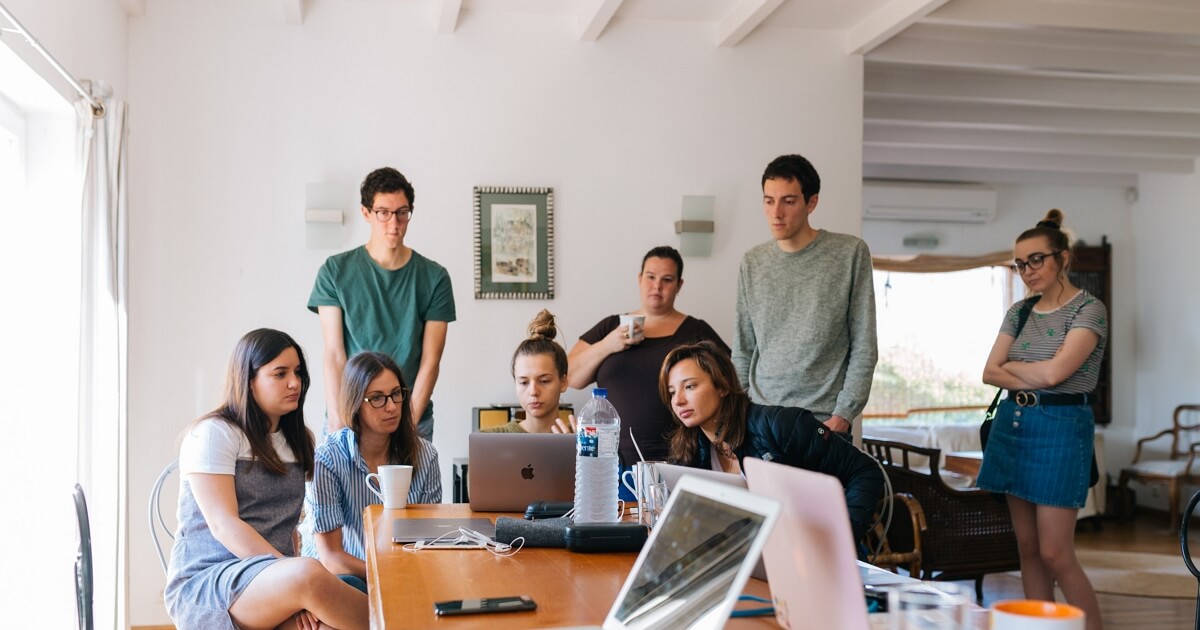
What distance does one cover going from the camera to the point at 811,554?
1.22m

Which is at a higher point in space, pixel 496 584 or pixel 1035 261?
pixel 1035 261

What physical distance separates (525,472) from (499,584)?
82 centimetres

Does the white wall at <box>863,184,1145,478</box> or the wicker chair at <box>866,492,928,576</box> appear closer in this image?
the wicker chair at <box>866,492,928,576</box>

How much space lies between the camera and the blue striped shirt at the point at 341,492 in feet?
8.75

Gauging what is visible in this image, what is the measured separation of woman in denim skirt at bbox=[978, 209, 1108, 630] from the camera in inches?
137

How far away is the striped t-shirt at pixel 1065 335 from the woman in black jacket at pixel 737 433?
4.66 ft

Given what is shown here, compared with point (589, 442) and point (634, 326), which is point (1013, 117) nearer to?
point (634, 326)

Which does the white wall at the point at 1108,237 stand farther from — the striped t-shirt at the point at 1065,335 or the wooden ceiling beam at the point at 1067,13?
the striped t-shirt at the point at 1065,335

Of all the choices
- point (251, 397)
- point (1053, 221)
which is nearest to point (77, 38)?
point (251, 397)

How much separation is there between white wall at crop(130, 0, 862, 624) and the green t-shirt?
2.56ft

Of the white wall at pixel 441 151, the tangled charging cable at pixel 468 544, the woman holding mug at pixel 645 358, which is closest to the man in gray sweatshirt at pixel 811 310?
the woman holding mug at pixel 645 358

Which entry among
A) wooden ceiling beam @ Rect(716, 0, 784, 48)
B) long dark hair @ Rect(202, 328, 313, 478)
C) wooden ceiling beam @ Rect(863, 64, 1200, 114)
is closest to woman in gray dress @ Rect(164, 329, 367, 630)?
long dark hair @ Rect(202, 328, 313, 478)

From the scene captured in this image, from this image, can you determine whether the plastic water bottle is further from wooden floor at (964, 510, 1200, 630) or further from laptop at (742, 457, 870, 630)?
wooden floor at (964, 510, 1200, 630)

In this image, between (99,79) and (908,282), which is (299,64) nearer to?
(99,79)
